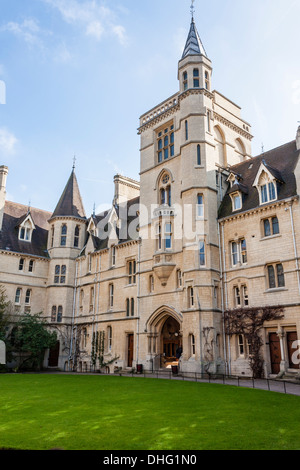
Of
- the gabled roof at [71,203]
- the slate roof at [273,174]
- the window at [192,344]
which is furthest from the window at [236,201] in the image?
the gabled roof at [71,203]

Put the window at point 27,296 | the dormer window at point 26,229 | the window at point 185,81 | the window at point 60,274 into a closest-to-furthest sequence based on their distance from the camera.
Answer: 1. the window at point 185,81
2. the window at point 27,296
3. the window at point 60,274
4. the dormer window at point 26,229

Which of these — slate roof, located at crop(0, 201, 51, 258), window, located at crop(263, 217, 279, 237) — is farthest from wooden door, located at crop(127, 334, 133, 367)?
window, located at crop(263, 217, 279, 237)

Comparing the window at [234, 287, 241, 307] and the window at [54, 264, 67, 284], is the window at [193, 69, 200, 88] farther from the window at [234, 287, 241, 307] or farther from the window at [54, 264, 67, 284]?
the window at [54, 264, 67, 284]

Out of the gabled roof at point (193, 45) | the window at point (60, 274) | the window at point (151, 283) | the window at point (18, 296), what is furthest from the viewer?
the window at point (60, 274)

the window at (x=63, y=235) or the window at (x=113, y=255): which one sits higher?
the window at (x=63, y=235)

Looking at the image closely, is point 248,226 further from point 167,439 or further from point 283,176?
point 167,439

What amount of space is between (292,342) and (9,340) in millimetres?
25590

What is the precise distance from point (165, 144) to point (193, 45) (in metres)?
9.31

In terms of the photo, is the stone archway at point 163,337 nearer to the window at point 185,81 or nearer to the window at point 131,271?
the window at point 131,271

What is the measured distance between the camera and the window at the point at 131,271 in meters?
34.8

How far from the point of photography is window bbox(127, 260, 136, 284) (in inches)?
1369

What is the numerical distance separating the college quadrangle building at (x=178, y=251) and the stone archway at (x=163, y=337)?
0.09m

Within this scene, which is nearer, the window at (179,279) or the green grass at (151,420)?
the green grass at (151,420)

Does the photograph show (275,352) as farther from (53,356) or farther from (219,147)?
(53,356)
